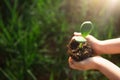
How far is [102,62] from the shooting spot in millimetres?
1140

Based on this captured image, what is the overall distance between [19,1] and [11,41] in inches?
15.6

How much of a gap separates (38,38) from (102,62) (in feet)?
2.57

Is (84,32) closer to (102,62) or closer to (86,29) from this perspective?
(86,29)

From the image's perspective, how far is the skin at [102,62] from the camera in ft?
3.64

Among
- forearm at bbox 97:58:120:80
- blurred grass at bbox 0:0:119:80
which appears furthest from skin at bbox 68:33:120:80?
blurred grass at bbox 0:0:119:80

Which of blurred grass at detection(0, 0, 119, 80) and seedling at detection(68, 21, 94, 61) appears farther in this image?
blurred grass at detection(0, 0, 119, 80)

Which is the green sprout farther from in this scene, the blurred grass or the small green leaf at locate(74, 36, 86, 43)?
the blurred grass

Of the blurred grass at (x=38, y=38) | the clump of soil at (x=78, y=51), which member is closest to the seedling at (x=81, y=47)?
the clump of soil at (x=78, y=51)

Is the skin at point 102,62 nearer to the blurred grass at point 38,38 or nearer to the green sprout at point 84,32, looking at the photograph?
the green sprout at point 84,32

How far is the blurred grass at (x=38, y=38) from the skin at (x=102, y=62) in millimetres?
422

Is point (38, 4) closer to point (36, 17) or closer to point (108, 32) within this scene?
point (36, 17)

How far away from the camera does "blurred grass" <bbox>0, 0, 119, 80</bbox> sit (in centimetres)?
172

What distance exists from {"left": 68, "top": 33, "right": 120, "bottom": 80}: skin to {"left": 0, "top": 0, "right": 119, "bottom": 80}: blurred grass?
16.6 inches

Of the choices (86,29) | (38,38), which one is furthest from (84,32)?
(38,38)
